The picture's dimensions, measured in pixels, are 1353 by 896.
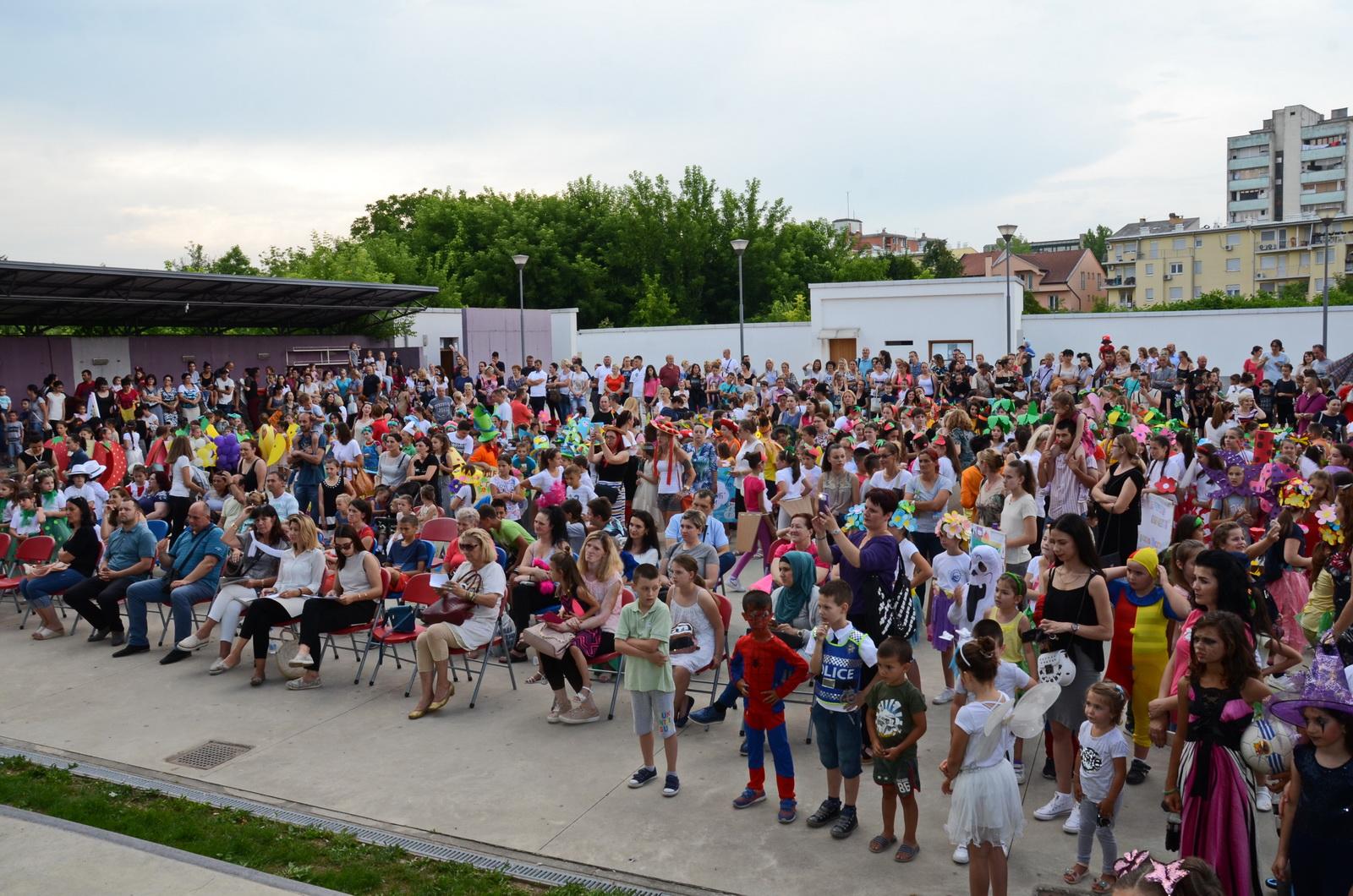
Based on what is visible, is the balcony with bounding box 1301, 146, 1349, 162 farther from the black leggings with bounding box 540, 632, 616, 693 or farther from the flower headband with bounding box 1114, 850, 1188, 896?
the flower headband with bounding box 1114, 850, 1188, 896

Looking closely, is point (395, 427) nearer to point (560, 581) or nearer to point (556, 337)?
point (560, 581)

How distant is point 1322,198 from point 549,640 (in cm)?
11705

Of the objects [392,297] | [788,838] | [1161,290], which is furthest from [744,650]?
[1161,290]

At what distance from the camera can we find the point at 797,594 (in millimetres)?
7090

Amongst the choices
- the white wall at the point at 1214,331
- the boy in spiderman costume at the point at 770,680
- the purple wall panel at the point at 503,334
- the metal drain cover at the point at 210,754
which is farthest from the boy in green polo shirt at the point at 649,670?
the purple wall panel at the point at 503,334

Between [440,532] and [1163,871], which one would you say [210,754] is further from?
[1163,871]

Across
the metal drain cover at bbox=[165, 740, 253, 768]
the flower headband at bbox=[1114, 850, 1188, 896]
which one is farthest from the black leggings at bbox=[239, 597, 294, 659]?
the flower headband at bbox=[1114, 850, 1188, 896]

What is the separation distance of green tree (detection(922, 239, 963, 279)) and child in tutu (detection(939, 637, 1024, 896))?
228 feet

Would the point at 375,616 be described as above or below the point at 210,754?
above

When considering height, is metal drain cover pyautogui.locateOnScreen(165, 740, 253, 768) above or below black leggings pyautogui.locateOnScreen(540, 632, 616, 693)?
below

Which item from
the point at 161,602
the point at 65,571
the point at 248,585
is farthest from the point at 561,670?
the point at 65,571

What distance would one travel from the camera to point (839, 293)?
30172 mm

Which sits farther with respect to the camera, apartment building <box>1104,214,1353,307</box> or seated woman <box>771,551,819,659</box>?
apartment building <box>1104,214,1353,307</box>

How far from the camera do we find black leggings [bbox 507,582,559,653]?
8.70 meters
